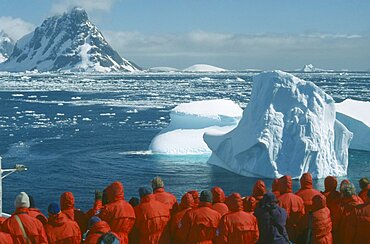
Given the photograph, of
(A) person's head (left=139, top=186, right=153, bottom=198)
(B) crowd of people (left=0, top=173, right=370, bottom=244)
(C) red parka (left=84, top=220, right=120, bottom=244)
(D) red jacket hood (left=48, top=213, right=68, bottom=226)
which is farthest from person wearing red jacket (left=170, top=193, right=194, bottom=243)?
(D) red jacket hood (left=48, top=213, right=68, bottom=226)

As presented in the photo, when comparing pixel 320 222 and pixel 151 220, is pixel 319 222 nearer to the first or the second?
pixel 320 222

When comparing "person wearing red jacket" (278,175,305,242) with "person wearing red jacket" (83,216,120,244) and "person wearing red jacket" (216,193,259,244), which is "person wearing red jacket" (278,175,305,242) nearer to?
"person wearing red jacket" (216,193,259,244)

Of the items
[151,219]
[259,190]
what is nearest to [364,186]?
[259,190]

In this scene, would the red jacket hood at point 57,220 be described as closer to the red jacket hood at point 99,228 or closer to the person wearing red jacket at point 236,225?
the red jacket hood at point 99,228

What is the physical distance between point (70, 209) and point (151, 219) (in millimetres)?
982

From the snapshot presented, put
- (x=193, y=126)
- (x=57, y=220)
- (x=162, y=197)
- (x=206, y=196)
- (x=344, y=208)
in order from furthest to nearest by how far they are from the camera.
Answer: (x=193, y=126) → (x=162, y=197) → (x=344, y=208) → (x=206, y=196) → (x=57, y=220)

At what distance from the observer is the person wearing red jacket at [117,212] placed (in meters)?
6.08

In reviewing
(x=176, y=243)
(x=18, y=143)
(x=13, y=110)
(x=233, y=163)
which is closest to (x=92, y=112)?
(x=13, y=110)

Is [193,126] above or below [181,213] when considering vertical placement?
A: below

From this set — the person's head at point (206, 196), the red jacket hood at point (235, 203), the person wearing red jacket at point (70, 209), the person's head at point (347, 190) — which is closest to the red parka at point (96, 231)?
the person wearing red jacket at point (70, 209)

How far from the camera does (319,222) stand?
6211 millimetres

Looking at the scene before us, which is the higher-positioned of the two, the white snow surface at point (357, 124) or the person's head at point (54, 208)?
the person's head at point (54, 208)

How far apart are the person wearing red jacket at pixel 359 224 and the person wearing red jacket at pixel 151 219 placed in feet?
7.02

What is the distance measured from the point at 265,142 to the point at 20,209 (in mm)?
17129
